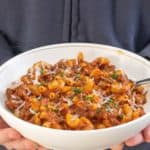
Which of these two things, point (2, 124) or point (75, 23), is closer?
point (2, 124)

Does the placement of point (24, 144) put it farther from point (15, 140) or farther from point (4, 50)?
point (4, 50)

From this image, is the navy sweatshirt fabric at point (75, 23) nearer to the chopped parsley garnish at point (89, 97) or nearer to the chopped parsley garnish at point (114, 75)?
the chopped parsley garnish at point (114, 75)

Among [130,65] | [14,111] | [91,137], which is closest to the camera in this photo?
[91,137]

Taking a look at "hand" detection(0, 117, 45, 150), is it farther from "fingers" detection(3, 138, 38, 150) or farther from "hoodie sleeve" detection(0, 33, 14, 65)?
"hoodie sleeve" detection(0, 33, 14, 65)

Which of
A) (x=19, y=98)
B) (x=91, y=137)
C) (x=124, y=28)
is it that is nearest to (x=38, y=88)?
(x=19, y=98)

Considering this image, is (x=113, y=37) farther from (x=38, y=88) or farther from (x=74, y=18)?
(x=38, y=88)

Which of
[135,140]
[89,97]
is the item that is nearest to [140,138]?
[135,140]

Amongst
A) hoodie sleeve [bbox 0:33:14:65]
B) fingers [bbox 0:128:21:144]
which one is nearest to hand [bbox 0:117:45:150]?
fingers [bbox 0:128:21:144]
